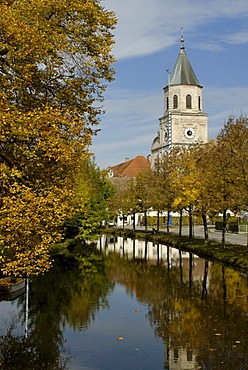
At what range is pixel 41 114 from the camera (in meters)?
10.2

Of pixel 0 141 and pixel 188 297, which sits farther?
pixel 188 297

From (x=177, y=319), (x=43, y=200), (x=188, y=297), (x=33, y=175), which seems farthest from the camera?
(x=188, y=297)

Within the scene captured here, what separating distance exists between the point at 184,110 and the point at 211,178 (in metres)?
58.5

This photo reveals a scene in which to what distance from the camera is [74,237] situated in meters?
44.8

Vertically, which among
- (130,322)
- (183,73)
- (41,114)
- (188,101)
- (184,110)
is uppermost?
(183,73)

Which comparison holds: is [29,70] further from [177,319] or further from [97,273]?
[97,273]

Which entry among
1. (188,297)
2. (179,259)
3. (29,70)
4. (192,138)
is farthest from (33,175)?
(192,138)

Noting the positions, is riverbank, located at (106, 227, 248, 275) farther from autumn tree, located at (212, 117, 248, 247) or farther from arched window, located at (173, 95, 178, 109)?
arched window, located at (173, 95, 178, 109)

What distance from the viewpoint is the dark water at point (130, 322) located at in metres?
12.6

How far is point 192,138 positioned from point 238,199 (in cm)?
6375

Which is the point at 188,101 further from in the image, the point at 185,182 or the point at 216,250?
the point at 216,250

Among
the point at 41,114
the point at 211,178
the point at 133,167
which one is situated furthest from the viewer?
the point at 133,167

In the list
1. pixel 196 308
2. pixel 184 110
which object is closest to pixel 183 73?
pixel 184 110

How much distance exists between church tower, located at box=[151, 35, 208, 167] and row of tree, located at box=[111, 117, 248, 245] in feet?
121
